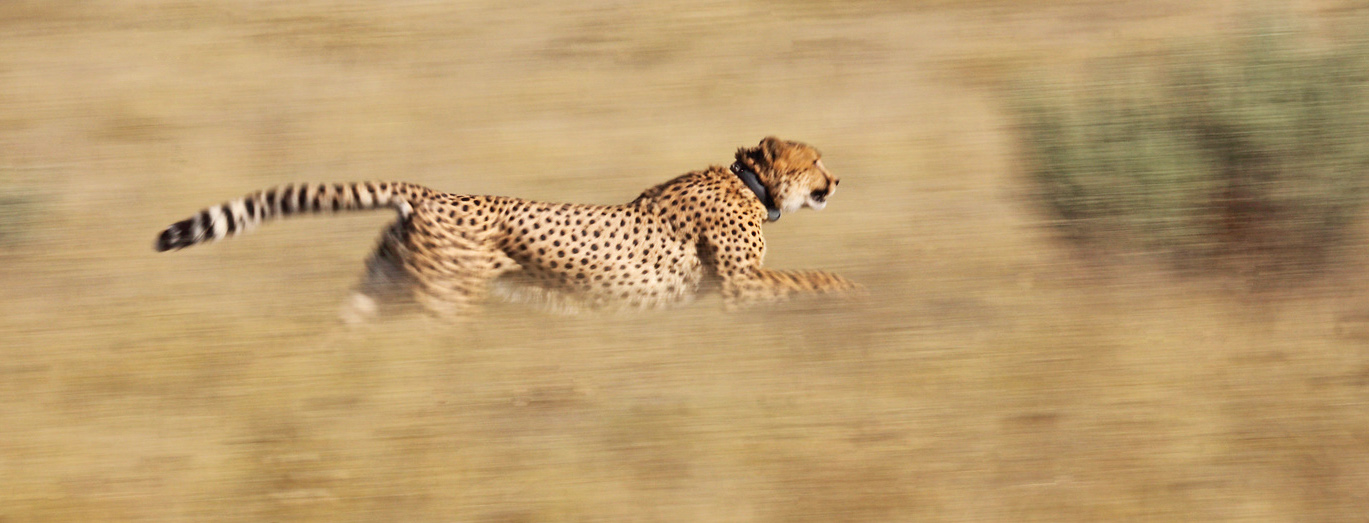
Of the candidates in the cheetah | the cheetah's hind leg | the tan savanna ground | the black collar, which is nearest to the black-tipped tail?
the cheetah

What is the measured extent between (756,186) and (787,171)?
0.38ft

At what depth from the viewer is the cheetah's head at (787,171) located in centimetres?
512

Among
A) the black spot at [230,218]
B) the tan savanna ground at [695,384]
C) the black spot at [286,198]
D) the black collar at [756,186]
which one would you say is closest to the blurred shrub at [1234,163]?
the tan savanna ground at [695,384]

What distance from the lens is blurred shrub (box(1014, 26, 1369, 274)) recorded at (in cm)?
541

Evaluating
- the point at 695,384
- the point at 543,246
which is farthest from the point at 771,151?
the point at 695,384

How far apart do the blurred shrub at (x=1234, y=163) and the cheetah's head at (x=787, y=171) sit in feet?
3.56

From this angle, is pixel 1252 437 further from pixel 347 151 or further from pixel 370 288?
pixel 347 151

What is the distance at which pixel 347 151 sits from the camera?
7.88 metres

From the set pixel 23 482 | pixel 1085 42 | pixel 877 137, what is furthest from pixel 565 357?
pixel 1085 42

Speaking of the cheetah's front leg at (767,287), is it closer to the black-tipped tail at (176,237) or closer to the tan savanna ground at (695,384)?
the tan savanna ground at (695,384)

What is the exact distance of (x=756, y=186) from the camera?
5.15 m

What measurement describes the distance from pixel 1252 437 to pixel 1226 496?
266 mm

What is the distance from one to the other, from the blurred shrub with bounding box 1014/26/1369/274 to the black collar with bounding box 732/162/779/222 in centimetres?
121

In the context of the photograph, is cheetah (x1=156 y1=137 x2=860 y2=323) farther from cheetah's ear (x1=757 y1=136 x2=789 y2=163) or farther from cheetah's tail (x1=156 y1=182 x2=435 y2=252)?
cheetah's ear (x1=757 y1=136 x2=789 y2=163)
